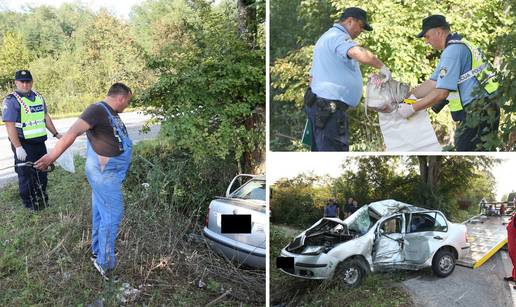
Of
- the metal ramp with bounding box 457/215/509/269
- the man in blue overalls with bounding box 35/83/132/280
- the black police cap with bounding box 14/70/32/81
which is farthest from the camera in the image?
the black police cap with bounding box 14/70/32/81

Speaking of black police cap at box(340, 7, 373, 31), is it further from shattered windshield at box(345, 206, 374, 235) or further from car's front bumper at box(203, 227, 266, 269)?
car's front bumper at box(203, 227, 266, 269)

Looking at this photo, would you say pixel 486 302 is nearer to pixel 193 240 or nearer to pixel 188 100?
pixel 193 240

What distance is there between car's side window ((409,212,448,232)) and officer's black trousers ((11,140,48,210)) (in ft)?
8.28

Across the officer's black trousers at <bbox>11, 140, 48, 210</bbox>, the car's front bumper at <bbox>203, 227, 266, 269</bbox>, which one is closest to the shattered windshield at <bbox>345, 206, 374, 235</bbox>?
the car's front bumper at <bbox>203, 227, 266, 269</bbox>

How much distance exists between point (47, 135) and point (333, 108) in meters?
2.17

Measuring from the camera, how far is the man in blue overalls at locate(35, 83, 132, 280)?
301cm

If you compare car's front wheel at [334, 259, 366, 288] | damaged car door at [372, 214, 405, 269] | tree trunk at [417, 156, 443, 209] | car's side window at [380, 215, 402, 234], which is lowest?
car's front wheel at [334, 259, 366, 288]

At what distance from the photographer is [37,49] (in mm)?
3312

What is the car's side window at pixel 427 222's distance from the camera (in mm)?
2406

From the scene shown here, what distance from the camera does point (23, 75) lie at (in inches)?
127

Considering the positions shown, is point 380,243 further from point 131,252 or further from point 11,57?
point 11,57

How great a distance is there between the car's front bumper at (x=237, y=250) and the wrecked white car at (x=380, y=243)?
911 millimetres

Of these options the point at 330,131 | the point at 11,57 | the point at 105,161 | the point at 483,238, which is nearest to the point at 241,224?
the point at 105,161

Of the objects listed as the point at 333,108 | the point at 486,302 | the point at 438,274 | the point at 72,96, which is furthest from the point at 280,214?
the point at 72,96
